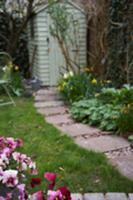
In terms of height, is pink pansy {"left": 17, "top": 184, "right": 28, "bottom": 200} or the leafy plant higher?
pink pansy {"left": 17, "top": 184, "right": 28, "bottom": 200}

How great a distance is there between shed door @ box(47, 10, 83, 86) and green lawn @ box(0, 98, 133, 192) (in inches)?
99.2

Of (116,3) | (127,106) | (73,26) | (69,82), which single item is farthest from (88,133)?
(73,26)

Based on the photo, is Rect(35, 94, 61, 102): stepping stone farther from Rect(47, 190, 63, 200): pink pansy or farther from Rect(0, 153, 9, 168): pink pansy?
Rect(47, 190, 63, 200): pink pansy

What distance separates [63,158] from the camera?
9.32 ft

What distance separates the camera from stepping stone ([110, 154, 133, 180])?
252cm

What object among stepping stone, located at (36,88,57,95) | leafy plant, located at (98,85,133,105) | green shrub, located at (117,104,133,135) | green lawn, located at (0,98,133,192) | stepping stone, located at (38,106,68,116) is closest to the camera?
green lawn, located at (0,98,133,192)

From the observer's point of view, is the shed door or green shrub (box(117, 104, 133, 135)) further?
the shed door

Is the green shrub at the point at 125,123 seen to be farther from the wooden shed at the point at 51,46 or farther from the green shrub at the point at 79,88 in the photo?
the wooden shed at the point at 51,46

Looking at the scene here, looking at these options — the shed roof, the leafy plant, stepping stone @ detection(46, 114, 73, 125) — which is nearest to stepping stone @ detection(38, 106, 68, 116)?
stepping stone @ detection(46, 114, 73, 125)

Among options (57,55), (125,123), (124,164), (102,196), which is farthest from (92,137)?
(57,55)

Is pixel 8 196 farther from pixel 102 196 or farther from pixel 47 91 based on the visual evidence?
pixel 47 91

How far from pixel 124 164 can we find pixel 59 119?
167 centimetres

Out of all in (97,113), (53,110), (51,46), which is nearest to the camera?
(97,113)

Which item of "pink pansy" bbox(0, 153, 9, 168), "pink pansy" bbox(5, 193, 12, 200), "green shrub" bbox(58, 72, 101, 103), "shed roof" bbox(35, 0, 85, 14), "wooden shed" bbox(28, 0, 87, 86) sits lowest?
"green shrub" bbox(58, 72, 101, 103)
